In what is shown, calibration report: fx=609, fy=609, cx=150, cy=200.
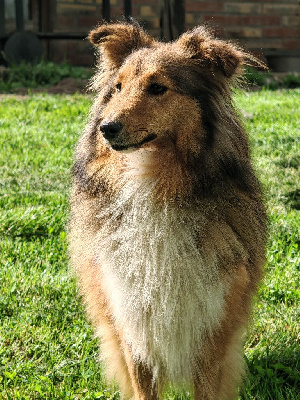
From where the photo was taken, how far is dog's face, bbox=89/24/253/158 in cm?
254

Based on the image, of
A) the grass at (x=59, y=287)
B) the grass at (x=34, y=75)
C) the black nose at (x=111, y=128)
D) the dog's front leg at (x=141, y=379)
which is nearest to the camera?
the black nose at (x=111, y=128)

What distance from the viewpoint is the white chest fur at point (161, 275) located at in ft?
8.54

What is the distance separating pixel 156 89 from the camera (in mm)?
2637

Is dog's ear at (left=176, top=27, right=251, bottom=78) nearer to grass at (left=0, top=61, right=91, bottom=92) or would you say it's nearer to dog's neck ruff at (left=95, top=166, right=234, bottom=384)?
dog's neck ruff at (left=95, top=166, right=234, bottom=384)

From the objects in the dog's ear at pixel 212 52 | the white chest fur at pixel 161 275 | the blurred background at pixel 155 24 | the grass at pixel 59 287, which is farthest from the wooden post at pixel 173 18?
the white chest fur at pixel 161 275

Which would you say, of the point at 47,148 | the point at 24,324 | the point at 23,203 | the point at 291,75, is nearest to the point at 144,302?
the point at 24,324

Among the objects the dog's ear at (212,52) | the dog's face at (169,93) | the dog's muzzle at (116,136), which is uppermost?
the dog's ear at (212,52)

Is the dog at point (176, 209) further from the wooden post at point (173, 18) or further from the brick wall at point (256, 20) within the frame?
the brick wall at point (256, 20)

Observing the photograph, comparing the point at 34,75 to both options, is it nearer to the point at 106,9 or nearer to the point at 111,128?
the point at 106,9

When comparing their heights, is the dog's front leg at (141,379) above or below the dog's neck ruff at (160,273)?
below

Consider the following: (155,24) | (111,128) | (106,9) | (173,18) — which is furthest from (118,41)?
(155,24)

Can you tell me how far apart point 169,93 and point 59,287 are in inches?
70.3

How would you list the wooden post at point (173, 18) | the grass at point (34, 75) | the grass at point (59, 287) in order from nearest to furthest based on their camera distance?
the grass at point (59, 287) → the grass at point (34, 75) → the wooden post at point (173, 18)

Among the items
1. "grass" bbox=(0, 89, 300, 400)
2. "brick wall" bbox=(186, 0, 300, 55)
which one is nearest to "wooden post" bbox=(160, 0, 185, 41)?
"brick wall" bbox=(186, 0, 300, 55)
